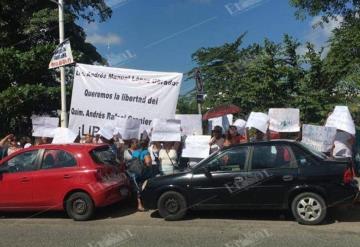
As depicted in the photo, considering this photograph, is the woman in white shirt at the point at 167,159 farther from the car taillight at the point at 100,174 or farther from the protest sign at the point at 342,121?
the protest sign at the point at 342,121

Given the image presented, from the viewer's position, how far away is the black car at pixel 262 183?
346 inches

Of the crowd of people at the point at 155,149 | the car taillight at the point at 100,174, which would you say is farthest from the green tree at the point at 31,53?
the car taillight at the point at 100,174

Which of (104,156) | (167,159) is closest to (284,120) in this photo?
(167,159)

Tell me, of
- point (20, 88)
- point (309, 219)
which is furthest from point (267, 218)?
point (20, 88)

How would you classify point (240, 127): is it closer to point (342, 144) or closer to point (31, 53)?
point (342, 144)

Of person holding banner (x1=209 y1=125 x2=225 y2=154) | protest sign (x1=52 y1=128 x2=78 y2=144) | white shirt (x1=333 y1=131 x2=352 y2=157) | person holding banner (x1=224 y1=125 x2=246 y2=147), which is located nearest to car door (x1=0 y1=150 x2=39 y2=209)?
protest sign (x1=52 y1=128 x2=78 y2=144)

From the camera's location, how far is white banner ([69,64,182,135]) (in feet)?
43.3

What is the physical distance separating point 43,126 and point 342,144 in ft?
23.8

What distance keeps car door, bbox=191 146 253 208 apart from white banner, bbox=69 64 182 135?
12.6ft

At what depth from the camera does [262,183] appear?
909 cm

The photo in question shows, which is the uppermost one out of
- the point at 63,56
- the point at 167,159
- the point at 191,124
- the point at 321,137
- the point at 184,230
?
the point at 63,56

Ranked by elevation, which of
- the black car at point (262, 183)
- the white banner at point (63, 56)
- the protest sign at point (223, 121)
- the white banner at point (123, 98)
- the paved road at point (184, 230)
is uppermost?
the white banner at point (63, 56)

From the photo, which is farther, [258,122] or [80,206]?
[258,122]

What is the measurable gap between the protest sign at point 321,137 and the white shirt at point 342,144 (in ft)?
0.52
